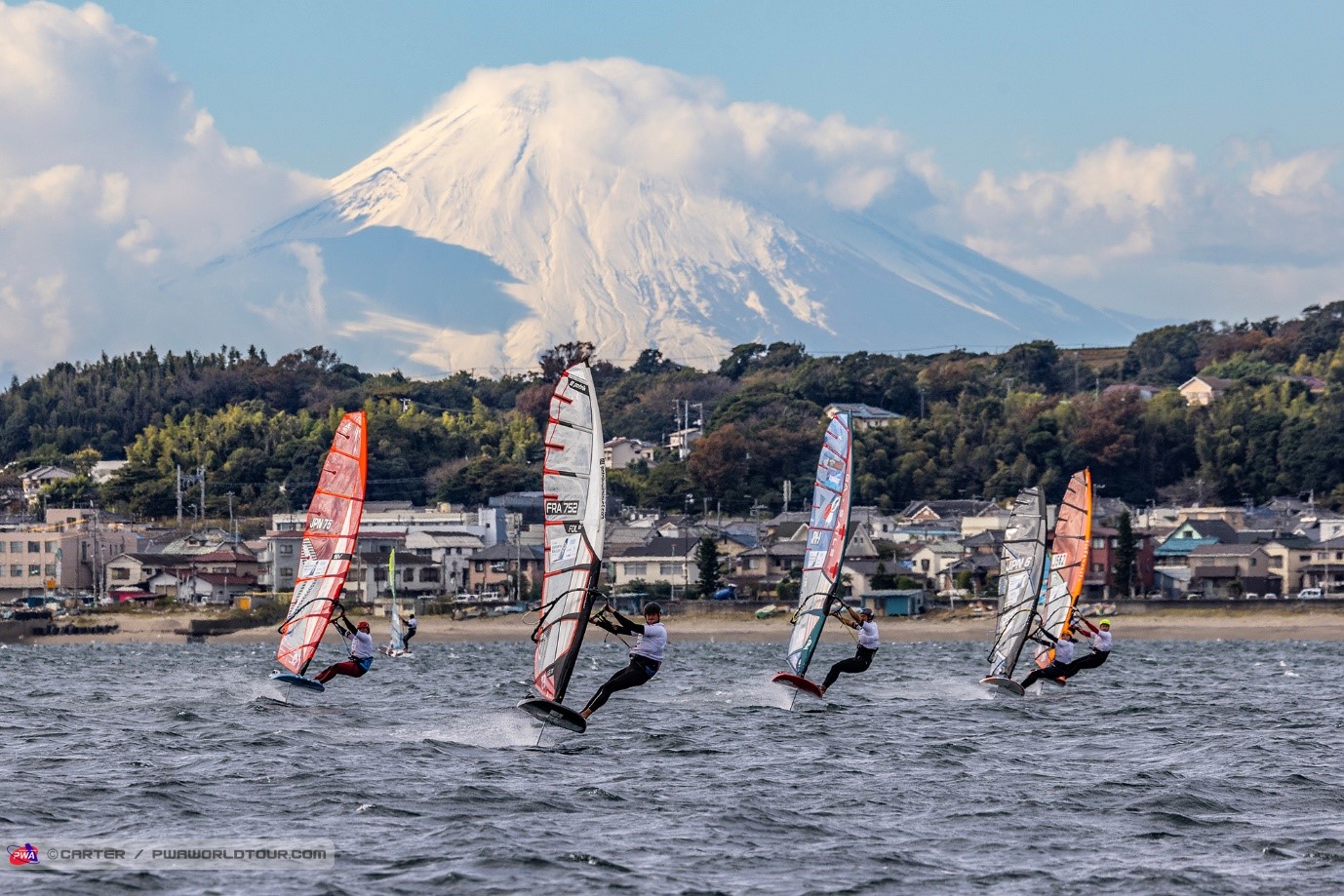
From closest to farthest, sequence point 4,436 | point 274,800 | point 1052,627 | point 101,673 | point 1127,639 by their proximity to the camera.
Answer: point 274,800 → point 1052,627 → point 101,673 → point 1127,639 → point 4,436

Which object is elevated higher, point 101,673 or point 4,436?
point 4,436

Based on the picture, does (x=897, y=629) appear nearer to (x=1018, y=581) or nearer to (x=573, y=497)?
(x=1018, y=581)

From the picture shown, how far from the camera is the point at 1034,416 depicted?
442 ft

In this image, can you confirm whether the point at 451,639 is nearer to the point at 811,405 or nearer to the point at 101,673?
the point at 101,673

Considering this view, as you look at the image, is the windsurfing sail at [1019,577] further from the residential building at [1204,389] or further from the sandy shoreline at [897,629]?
the residential building at [1204,389]

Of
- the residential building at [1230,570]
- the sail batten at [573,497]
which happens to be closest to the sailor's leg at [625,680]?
the sail batten at [573,497]

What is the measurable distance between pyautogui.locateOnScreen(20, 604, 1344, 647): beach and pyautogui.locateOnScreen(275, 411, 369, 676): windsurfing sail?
4614 cm

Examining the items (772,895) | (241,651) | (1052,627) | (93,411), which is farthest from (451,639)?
(93,411)

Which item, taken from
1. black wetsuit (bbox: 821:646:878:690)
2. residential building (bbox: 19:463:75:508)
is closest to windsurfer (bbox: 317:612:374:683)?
black wetsuit (bbox: 821:646:878:690)

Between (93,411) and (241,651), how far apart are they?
358ft

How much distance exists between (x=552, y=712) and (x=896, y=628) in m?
60.3

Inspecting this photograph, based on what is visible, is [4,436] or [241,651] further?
[4,436]

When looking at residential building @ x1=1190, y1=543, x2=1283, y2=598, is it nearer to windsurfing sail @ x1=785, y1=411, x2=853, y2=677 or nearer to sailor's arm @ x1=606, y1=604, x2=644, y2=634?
windsurfing sail @ x1=785, y1=411, x2=853, y2=677

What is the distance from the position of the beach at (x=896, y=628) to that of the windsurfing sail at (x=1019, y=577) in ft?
141
